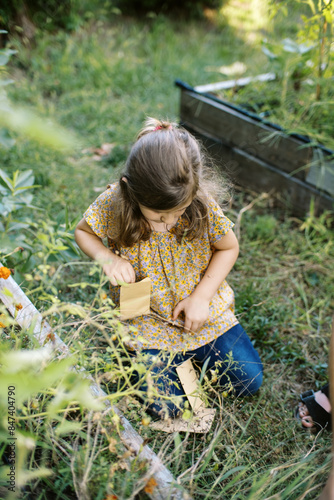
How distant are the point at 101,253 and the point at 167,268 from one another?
0.82ft

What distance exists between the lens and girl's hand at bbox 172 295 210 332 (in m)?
1.49

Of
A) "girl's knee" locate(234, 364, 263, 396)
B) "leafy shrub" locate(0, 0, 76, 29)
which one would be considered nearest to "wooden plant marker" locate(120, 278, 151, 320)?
"girl's knee" locate(234, 364, 263, 396)

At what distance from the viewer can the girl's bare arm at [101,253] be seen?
143 cm

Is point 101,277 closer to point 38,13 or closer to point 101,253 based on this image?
point 101,253

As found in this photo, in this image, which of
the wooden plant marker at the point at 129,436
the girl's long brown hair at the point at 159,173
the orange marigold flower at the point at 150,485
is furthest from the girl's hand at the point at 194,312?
the orange marigold flower at the point at 150,485

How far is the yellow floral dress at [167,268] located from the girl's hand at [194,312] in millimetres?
34

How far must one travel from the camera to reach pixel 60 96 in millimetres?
3584

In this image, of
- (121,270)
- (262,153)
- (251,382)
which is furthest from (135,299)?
(262,153)

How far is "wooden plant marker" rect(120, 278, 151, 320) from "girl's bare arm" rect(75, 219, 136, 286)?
0.05 meters

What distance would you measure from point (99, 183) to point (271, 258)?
119 centimetres

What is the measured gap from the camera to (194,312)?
4.87 ft

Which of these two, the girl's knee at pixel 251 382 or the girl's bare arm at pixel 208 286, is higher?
the girl's bare arm at pixel 208 286

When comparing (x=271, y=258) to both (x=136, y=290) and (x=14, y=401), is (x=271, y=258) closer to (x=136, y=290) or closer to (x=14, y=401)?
(x=136, y=290)

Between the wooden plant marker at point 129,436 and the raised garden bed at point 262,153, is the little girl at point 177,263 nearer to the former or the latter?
the wooden plant marker at point 129,436
